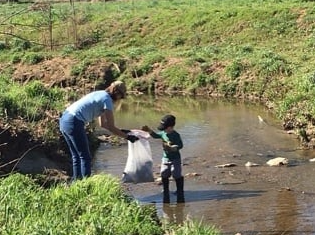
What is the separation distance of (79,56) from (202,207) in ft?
62.7

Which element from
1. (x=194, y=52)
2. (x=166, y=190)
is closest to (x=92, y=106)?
(x=166, y=190)

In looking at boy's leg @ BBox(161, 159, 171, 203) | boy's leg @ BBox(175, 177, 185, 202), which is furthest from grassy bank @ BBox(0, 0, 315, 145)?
boy's leg @ BBox(175, 177, 185, 202)

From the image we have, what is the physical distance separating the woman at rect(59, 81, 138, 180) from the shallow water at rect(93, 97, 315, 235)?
1.18 m

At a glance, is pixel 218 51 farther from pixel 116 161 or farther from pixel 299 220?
pixel 299 220

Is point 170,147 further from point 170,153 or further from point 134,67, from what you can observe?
point 134,67

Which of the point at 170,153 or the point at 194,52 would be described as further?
the point at 194,52

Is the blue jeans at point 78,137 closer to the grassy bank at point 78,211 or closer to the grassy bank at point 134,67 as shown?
the grassy bank at point 78,211

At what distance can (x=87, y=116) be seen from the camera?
362 inches

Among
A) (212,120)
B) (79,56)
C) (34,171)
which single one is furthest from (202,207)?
(79,56)

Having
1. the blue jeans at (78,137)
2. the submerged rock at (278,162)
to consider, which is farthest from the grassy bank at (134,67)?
the submerged rock at (278,162)

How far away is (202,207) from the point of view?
9414 millimetres

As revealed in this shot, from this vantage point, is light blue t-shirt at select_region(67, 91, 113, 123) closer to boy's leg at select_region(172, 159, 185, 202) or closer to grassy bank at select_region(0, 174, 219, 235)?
grassy bank at select_region(0, 174, 219, 235)

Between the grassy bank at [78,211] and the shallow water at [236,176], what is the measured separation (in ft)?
3.55

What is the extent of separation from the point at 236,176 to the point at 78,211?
4.37m
